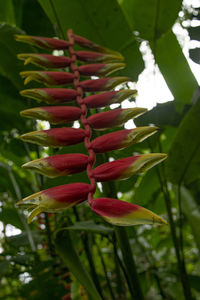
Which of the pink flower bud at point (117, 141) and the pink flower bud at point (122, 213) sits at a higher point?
the pink flower bud at point (117, 141)

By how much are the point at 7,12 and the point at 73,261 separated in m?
0.75

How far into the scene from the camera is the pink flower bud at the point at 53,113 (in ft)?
1.24

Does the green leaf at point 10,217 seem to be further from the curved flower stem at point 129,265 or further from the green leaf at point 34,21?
the green leaf at point 34,21

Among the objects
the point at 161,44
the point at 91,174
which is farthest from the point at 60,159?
the point at 161,44

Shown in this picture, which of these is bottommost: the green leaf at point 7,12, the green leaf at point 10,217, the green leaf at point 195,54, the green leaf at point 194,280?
the green leaf at point 194,280

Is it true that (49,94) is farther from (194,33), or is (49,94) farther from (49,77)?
(194,33)

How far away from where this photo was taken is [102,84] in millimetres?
430

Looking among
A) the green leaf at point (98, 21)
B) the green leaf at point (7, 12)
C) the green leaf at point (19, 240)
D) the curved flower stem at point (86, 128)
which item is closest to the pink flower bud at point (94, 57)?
the curved flower stem at point (86, 128)

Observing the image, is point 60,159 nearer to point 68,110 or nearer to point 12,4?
point 68,110

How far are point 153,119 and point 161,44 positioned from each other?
0.26 meters

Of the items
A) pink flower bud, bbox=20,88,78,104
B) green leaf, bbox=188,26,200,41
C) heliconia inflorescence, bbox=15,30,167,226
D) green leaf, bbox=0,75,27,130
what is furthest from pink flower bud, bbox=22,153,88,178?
green leaf, bbox=0,75,27,130

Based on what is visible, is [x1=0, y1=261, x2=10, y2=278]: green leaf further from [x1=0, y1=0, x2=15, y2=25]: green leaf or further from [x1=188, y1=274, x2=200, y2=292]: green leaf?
[x1=0, y1=0, x2=15, y2=25]: green leaf

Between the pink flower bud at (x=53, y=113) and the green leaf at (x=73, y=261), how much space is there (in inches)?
6.2

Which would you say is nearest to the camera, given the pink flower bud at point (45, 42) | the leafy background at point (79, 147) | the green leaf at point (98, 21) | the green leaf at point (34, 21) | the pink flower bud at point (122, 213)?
the pink flower bud at point (122, 213)
